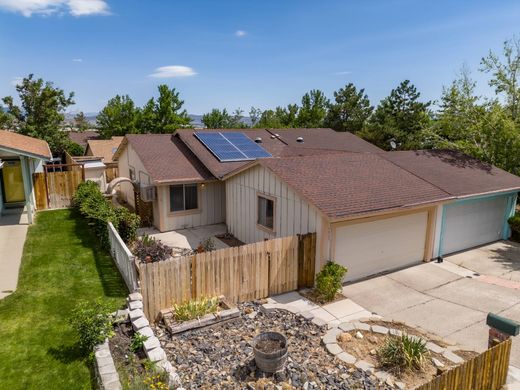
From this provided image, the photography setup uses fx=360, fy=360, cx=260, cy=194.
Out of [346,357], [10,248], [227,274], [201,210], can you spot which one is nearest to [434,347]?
[346,357]

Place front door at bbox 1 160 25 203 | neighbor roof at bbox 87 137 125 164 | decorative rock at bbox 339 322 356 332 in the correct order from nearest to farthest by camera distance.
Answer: decorative rock at bbox 339 322 356 332
front door at bbox 1 160 25 203
neighbor roof at bbox 87 137 125 164

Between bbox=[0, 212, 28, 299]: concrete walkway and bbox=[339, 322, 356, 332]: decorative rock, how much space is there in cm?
914

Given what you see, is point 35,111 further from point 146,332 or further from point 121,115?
point 146,332

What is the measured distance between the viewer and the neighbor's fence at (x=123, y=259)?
942 centimetres

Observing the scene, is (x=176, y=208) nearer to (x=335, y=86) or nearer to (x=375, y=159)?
(x=375, y=159)

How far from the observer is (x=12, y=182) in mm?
19484

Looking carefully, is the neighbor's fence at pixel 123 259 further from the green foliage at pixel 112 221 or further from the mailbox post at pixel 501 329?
the mailbox post at pixel 501 329

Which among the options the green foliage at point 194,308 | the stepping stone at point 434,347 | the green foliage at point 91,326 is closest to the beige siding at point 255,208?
the green foliage at point 194,308

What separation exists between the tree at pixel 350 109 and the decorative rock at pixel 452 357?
43.7 m

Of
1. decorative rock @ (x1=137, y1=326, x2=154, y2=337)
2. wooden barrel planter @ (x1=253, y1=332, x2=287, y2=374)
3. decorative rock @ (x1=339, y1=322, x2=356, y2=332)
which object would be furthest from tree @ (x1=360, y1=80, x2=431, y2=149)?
decorative rock @ (x1=137, y1=326, x2=154, y2=337)

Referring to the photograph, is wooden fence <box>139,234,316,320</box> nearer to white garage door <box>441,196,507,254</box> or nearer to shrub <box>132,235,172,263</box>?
shrub <box>132,235,172,263</box>

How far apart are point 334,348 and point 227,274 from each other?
338cm

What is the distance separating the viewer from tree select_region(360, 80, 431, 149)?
3922 cm

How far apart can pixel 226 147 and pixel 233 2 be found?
8081mm
